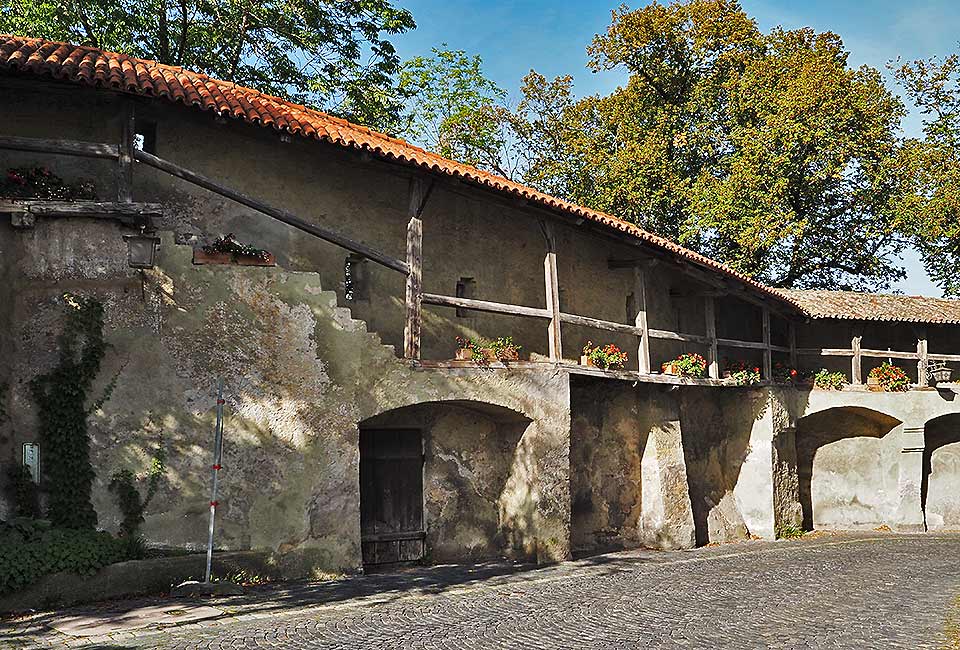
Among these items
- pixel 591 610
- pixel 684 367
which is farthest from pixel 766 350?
pixel 591 610

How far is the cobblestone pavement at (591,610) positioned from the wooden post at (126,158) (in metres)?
5.04

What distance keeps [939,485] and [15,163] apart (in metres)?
22.5

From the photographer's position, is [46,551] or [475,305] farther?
[475,305]

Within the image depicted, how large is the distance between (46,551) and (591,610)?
626 cm

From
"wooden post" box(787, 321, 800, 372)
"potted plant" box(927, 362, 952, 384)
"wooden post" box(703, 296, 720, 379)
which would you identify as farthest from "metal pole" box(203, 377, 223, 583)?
"potted plant" box(927, 362, 952, 384)

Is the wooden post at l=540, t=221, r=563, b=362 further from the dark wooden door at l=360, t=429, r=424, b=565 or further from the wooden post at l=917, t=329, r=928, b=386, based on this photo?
the wooden post at l=917, t=329, r=928, b=386

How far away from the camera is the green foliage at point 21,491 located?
35.8 feet

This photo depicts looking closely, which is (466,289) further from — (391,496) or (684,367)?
(684,367)

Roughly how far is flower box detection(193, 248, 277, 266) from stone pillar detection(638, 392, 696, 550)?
29.5ft

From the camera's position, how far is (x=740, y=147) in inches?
1085

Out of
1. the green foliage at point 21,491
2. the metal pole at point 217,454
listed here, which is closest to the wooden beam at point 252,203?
the metal pole at point 217,454

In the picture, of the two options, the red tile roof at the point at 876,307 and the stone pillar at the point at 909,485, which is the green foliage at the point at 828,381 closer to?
the red tile roof at the point at 876,307

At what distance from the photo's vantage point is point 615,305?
1877cm

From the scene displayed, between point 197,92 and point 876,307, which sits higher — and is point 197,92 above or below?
above
